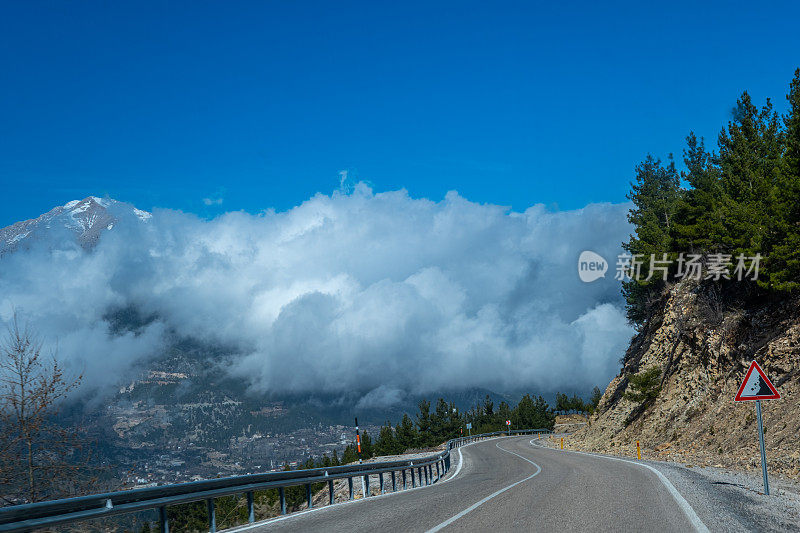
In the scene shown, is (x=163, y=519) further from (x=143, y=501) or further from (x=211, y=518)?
(x=211, y=518)

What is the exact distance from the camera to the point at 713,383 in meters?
31.2

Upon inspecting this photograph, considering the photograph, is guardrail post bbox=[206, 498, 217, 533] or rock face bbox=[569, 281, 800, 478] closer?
guardrail post bbox=[206, 498, 217, 533]

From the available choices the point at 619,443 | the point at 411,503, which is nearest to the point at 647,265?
the point at 619,443

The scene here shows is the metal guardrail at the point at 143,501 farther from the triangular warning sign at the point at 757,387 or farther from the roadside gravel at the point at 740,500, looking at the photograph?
the triangular warning sign at the point at 757,387

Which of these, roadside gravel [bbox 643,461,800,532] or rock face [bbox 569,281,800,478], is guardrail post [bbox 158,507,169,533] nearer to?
roadside gravel [bbox 643,461,800,532]

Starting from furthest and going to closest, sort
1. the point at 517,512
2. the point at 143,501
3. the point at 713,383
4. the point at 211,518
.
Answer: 1. the point at 713,383
2. the point at 517,512
3. the point at 211,518
4. the point at 143,501

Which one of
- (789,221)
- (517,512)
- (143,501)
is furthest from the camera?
(789,221)

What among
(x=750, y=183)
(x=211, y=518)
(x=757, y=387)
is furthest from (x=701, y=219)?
(x=211, y=518)

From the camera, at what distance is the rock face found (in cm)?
2166

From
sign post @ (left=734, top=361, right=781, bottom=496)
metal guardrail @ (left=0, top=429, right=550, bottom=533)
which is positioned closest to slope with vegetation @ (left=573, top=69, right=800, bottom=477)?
sign post @ (left=734, top=361, right=781, bottom=496)

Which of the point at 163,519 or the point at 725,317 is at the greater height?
the point at 725,317

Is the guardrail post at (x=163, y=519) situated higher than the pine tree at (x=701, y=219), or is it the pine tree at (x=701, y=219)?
the pine tree at (x=701, y=219)

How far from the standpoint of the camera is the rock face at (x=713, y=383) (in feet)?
71.1

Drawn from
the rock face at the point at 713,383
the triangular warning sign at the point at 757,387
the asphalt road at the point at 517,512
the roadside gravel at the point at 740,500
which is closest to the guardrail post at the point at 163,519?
the asphalt road at the point at 517,512
